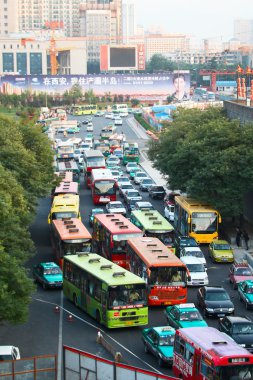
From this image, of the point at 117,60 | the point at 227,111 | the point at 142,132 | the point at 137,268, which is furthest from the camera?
the point at 117,60

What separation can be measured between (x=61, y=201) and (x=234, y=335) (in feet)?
63.7

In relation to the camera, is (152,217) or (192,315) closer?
(192,315)

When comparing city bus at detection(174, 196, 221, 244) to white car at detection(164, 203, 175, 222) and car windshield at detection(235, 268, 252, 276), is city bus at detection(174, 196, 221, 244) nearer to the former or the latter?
white car at detection(164, 203, 175, 222)

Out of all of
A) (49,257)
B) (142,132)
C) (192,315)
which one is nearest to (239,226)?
(49,257)

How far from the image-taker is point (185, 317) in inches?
1110

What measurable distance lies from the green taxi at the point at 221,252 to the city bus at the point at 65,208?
6248 millimetres

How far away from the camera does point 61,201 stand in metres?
44.7

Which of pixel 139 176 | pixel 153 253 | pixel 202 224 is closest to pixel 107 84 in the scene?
pixel 139 176

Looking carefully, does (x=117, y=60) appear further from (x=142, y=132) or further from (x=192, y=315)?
(x=192, y=315)

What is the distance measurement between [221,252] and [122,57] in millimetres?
148596

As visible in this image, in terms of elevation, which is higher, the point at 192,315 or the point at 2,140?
the point at 2,140

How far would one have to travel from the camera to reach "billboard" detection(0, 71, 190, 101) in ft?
507

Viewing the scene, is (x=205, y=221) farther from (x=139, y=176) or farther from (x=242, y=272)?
(x=139, y=176)

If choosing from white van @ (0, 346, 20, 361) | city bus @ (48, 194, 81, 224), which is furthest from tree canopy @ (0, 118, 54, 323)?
white van @ (0, 346, 20, 361)
